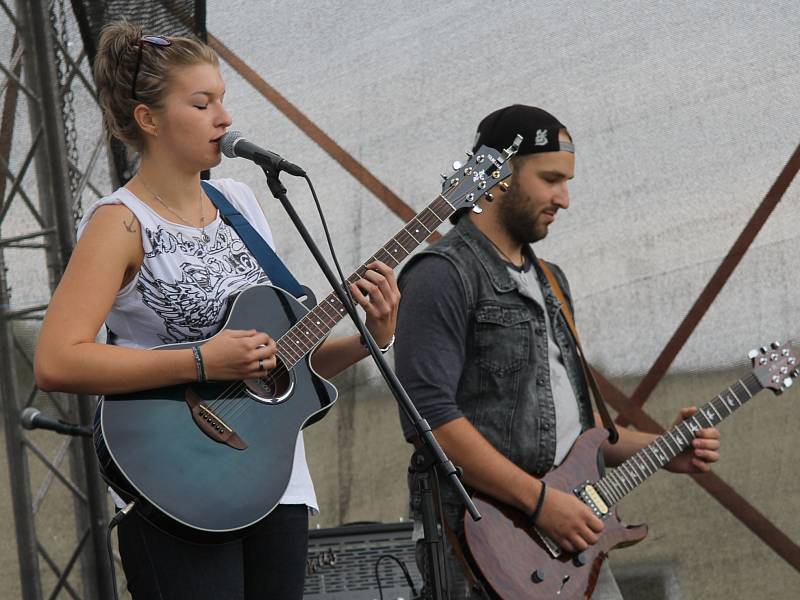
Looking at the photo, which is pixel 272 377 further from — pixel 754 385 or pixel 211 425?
pixel 754 385

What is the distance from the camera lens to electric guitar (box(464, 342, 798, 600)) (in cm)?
250

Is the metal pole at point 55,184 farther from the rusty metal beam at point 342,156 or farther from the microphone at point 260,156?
the microphone at point 260,156

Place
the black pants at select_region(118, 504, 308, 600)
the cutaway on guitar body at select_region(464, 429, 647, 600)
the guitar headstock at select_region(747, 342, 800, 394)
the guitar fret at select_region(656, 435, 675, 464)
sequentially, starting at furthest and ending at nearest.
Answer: the guitar headstock at select_region(747, 342, 800, 394)
the guitar fret at select_region(656, 435, 675, 464)
the cutaway on guitar body at select_region(464, 429, 647, 600)
the black pants at select_region(118, 504, 308, 600)

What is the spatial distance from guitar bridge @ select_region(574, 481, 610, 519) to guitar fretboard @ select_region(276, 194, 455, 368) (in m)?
0.89

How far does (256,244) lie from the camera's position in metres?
2.00

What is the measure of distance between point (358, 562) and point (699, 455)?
99 cm

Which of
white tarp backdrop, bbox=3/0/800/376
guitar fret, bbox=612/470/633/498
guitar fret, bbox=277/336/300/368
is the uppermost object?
white tarp backdrop, bbox=3/0/800/376

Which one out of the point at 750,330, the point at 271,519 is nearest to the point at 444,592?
the point at 271,519

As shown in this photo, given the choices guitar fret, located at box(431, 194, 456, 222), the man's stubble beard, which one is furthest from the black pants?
the man's stubble beard

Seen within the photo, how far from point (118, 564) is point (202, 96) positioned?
7.58 ft

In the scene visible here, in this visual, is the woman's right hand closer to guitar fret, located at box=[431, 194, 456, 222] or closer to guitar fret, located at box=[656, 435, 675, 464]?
guitar fret, located at box=[431, 194, 456, 222]

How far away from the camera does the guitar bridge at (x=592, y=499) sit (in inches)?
106

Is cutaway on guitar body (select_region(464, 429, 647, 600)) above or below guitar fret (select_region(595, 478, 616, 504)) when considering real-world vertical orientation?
below

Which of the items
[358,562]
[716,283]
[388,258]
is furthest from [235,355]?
[716,283]
